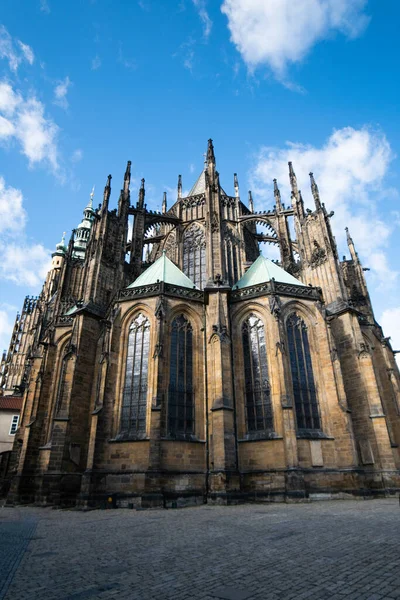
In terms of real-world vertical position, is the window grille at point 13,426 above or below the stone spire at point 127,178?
below

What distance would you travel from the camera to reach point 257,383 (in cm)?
1809

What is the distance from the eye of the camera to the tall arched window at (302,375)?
57.3 feet

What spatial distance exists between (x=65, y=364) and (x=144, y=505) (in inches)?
316

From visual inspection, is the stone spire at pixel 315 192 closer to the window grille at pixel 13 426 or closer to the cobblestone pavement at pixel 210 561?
the cobblestone pavement at pixel 210 561

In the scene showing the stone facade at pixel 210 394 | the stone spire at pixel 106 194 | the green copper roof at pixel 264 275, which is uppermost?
the stone spire at pixel 106 194

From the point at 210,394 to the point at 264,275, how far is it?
8283mm

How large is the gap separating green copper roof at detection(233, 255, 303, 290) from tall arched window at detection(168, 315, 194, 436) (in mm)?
4525

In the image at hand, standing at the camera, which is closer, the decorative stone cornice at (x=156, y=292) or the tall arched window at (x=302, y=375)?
the tall arched window at (x=302, y=375)

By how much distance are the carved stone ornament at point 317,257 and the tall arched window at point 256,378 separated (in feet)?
22.0

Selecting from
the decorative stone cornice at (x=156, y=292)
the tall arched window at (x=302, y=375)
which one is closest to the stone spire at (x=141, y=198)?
the decorative stone cornice at (x=156, y=292)

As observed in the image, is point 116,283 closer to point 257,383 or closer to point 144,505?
point 257,383

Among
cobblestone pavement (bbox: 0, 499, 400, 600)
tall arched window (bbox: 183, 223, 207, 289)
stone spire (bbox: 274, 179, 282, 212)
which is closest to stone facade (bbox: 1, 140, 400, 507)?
tall arched window (bbox: 183, 223, 207, 289)

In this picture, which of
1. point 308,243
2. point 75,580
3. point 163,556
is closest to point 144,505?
point 163,556

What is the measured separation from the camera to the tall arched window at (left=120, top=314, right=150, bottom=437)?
671 inches
